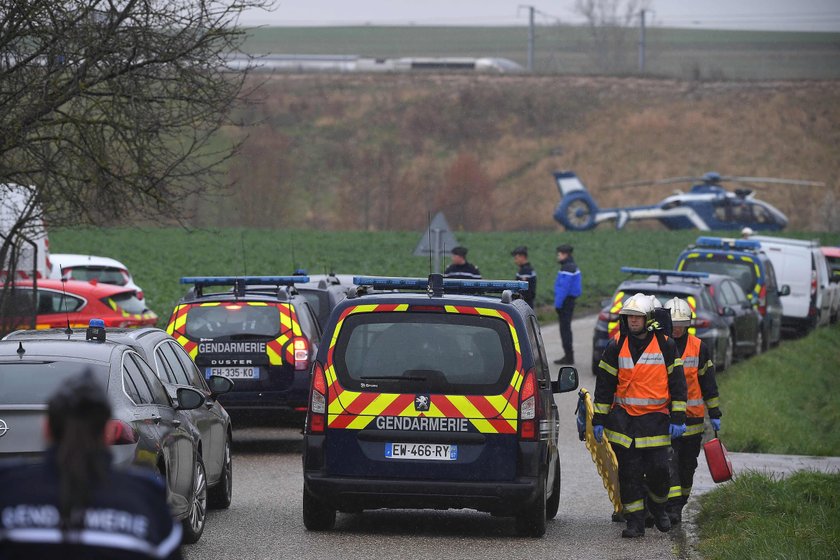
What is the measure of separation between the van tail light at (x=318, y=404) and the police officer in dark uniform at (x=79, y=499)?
5954 millimetres

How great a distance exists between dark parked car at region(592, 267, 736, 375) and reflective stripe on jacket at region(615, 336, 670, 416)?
10.1 m

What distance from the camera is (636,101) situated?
108 metres

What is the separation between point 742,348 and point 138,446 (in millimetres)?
17677

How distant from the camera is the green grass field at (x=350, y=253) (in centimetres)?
4578

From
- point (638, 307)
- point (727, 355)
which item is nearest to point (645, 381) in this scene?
point (638, 307)

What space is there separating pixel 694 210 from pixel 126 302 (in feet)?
166

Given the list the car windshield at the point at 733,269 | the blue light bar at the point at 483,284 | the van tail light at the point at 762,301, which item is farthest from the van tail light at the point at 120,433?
the van tail light at the point at 762,301

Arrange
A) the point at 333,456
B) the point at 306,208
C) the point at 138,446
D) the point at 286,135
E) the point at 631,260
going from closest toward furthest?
the point at 138,446 → the point at 333,456 → the point at 631,260 → the point at 306,208 → the point at 286,135

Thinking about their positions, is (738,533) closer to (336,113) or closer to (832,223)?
(832,223)

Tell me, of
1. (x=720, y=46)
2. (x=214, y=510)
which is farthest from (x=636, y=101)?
(x=214, y=510)

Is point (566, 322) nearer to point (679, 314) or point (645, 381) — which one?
point (679, 314)

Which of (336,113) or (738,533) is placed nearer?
(738,533)

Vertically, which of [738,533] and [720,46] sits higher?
[720,46]

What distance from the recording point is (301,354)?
48.9ft
